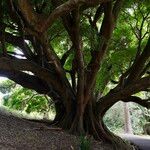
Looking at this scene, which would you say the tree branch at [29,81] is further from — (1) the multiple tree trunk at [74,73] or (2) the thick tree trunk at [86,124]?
(2) the thick tree trunk at [86,124]

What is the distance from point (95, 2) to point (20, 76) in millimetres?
6103

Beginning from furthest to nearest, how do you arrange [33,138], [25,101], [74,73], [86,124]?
[25,101], [74,73], [86,124], [33,138]

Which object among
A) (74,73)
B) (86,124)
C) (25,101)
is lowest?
(86,124)

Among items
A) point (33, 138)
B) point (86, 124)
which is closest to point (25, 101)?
point (86, 124)

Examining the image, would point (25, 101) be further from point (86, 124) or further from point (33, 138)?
point (33, 138)

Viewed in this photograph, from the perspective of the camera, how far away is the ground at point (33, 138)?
28.9 ft

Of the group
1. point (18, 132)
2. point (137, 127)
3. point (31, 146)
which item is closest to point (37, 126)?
point (18, 132)

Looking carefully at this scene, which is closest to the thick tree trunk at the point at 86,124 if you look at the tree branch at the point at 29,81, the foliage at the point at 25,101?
the tree branch at the point at 29,81

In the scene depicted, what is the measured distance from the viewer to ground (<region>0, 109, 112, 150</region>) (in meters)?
8.80

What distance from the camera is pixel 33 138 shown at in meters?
9.52

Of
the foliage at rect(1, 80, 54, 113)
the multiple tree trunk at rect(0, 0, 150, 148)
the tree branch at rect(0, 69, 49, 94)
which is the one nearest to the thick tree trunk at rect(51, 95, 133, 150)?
the multiple tree trunk at rect(0, 0, 150, 148)

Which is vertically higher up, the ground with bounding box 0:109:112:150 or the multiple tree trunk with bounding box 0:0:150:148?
the multiple tree trunk with bounding box 0:0:150:148

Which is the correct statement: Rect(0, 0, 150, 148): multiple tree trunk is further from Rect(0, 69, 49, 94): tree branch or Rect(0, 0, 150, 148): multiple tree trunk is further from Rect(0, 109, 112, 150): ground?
Rect(0, 109, 112, 150): ground

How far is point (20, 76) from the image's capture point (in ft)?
40.4
